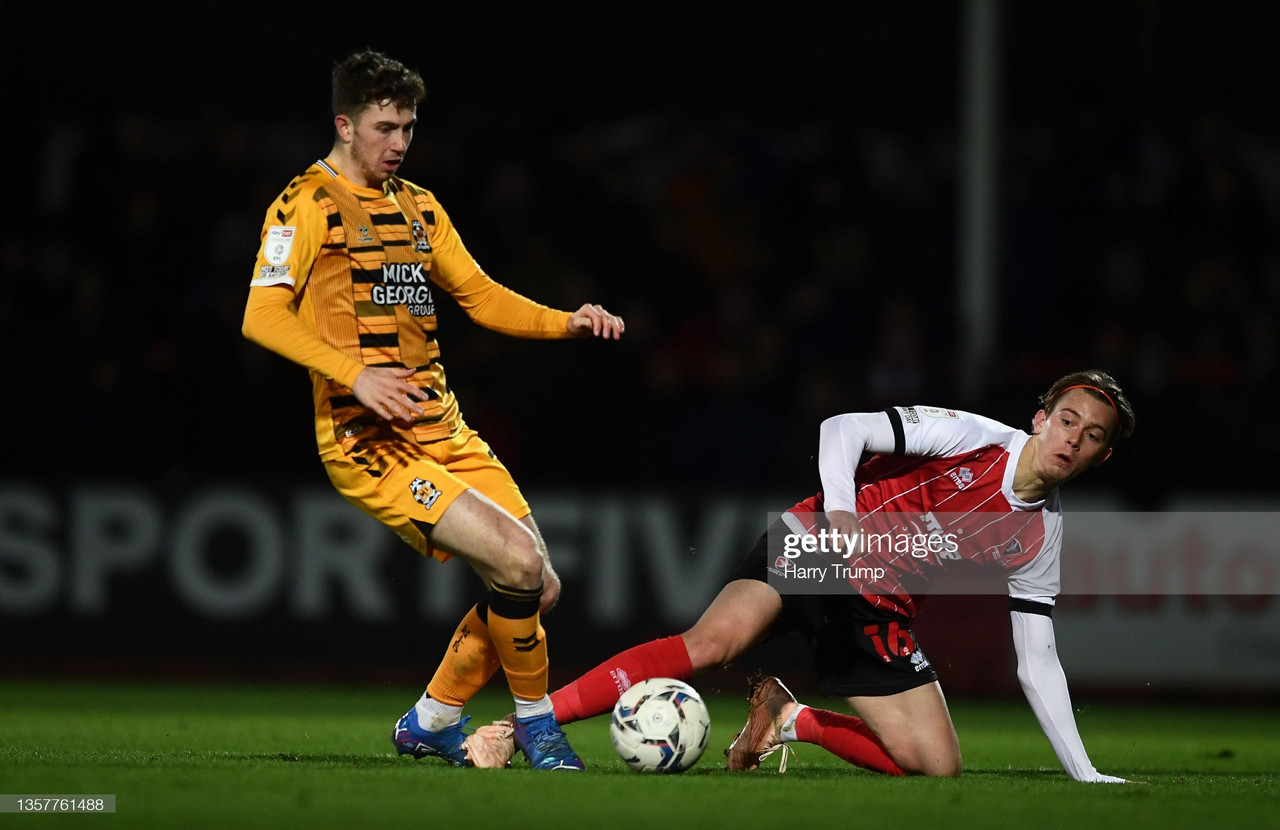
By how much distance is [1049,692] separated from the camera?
17.0 feet

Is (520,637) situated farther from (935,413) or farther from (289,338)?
(935,413)

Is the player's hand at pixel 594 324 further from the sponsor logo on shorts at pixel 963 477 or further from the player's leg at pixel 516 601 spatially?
the sponsor logo on shorts at pixel 963 477

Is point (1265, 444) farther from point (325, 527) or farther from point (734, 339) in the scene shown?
point (325, 527)

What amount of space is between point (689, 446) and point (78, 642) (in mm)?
3488

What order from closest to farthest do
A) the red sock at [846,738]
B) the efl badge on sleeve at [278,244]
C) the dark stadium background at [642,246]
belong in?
the efl badge on sleeve at [278,244] < the red sock at [846,738] < the dark stadium background at [642,246]

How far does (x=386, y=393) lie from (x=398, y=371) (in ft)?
0.46

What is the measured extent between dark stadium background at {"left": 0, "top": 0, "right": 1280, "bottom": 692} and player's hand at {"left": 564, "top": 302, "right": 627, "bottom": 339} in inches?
151

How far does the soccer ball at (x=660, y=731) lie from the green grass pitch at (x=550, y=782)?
0.09 m

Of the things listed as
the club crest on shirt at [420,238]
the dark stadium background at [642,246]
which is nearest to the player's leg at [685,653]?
the club crest on shirt at [420,238]

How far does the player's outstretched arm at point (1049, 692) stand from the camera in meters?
5.14

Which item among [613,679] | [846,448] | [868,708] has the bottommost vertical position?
[868,708]

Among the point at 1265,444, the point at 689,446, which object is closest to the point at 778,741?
the point at 689,446

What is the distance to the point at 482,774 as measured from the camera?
4871 mm

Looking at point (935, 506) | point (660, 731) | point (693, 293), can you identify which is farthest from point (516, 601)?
point (693, 293)
